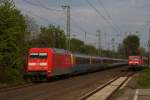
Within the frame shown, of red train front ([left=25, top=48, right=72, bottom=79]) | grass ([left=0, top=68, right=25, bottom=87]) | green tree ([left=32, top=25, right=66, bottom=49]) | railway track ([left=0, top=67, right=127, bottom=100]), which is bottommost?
railway track ([left=0, top=67, right=127, bottom=100])

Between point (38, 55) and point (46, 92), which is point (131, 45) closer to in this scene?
point (38, 55)

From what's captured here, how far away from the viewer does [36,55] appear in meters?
41.5

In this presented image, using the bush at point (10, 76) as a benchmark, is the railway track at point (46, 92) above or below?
below

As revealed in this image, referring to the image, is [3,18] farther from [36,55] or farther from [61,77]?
[61,77]

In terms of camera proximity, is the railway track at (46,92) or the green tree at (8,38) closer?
the railway track at (46,92)

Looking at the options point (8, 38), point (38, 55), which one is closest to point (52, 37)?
point (38, 55)

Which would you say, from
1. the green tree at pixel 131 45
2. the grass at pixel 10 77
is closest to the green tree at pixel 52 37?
the grass at pixel 10 77

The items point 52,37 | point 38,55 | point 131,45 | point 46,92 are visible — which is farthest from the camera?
point 131,45

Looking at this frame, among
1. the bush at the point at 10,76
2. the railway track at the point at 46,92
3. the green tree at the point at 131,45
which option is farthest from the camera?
the green tree at the point at 131,45

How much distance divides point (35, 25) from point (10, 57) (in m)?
46.5

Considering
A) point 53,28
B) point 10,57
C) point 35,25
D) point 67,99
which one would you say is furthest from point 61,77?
point 53,28

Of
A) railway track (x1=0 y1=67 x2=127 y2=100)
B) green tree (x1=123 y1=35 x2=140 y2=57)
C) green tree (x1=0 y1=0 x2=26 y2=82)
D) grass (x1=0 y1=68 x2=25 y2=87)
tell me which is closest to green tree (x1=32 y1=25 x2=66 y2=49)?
grass (x1=0 y1=68 x2=25 y2=87)

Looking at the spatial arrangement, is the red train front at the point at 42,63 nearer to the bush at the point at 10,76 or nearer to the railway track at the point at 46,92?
the bush at the point at 10,76

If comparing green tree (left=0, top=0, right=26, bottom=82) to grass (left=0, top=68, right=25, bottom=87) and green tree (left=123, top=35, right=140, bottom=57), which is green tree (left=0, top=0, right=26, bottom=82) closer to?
grass (left=0, top=68, right=25, bottom=87)
